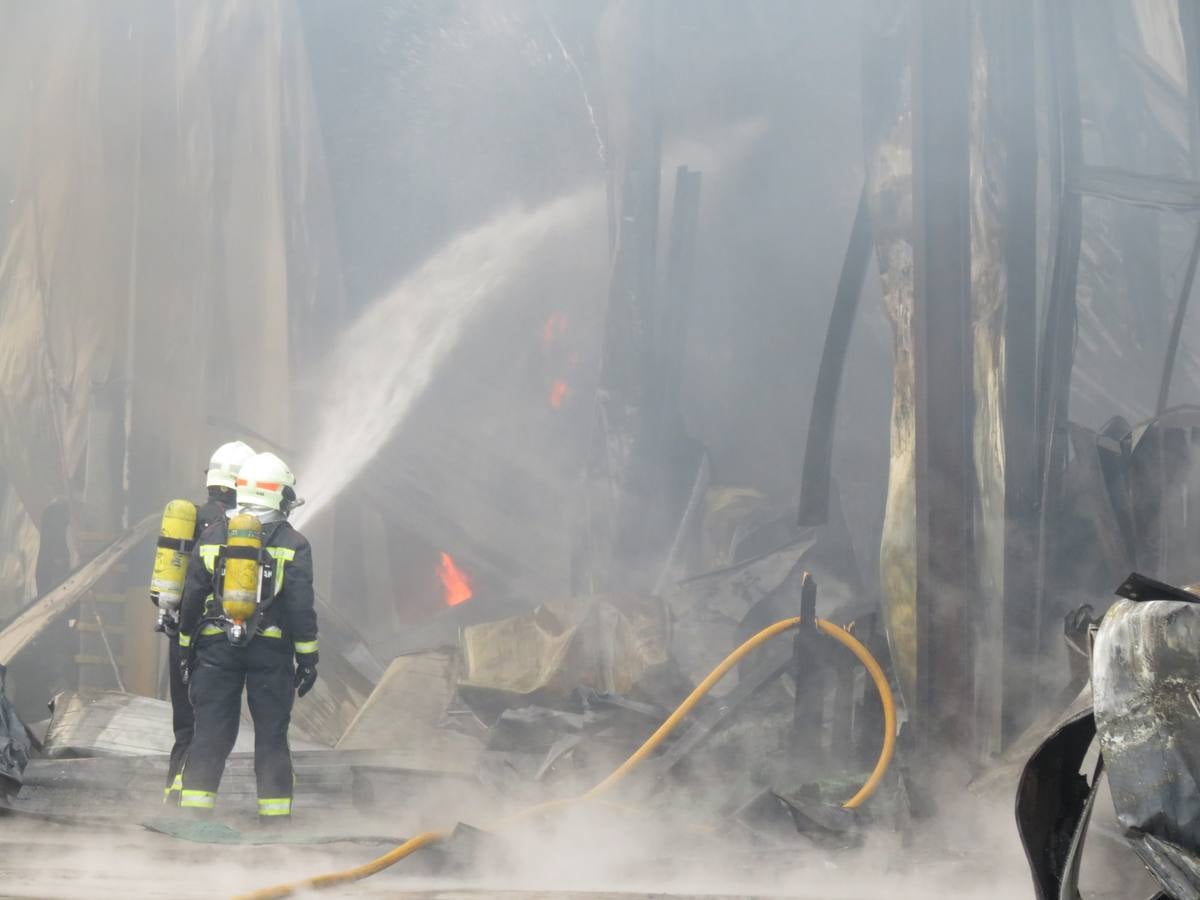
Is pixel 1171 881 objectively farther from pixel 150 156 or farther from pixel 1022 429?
pixel 150 156

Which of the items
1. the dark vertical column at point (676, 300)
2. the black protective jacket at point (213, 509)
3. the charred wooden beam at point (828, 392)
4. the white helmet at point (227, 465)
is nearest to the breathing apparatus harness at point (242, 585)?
the black protective jacket at point (213, 509)

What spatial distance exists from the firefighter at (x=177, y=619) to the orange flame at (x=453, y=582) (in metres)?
4.80

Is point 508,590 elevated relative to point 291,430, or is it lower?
Answer: lower

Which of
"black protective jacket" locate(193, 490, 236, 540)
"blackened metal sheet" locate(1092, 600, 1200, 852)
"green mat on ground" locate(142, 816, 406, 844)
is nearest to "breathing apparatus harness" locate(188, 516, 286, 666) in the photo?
"black protective jacket" locate(193, 490, 236, 540)

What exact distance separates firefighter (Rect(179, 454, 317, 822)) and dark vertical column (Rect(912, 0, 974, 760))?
7.46 feet

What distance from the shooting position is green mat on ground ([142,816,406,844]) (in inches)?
154

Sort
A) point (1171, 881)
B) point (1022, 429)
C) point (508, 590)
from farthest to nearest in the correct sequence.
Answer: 1. point (508, 590)
2. point (1022, 429)
3. point (1171, 881)

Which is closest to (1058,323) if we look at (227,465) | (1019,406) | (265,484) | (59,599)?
(1019,406)

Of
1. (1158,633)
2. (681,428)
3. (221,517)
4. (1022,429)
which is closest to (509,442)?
(681,428)

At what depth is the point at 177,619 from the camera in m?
4.68

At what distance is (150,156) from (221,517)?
6.80 metres

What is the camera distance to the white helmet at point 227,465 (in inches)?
193

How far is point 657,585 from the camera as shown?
7.82m

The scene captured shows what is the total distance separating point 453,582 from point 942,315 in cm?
610
